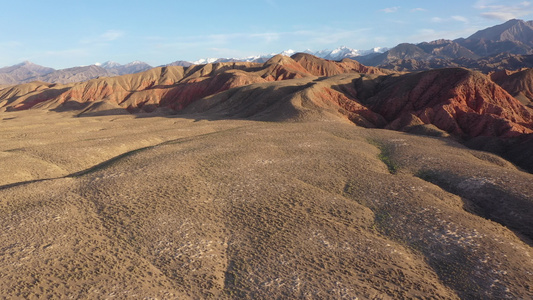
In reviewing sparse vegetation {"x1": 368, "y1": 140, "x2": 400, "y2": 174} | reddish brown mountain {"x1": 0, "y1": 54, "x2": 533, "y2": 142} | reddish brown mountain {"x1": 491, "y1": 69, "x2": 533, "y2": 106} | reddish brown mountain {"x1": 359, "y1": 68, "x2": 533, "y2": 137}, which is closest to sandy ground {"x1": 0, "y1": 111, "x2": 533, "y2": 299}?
sparse vegetation {"x1": 368, "y1": 140, "x2": 400, "y2": 174}

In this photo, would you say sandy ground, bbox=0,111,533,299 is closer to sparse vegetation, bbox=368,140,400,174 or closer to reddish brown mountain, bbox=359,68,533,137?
sparse vegetation, bbox=368,140,400,174

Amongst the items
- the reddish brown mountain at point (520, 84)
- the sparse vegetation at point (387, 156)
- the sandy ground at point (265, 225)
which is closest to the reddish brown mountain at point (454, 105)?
the sandy ground at point (265, 225)

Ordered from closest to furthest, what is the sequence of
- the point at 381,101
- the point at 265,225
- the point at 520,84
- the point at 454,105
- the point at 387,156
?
1. the point at 265,225
2. the point at 387,156
3. the point at 454,105
4. the point at 381,101
5. the point at 520,84

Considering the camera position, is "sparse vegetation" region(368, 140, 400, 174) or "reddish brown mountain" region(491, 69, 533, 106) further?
"reddish brown mountain" region(491, 69, 533, 106)

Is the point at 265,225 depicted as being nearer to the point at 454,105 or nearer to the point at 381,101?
the point at 454,105

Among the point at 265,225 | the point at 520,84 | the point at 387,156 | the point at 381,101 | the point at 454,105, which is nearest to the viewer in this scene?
the point at 265,225

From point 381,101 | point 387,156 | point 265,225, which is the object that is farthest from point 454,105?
point 265,225

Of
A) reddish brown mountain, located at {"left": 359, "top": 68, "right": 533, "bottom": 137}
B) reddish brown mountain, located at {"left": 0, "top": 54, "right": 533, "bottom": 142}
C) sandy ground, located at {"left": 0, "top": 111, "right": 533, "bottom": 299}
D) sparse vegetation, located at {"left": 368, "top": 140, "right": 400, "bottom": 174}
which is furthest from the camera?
reddish brown mountain, located at {"left": 0, "top": 54, "right": 533, "bottom": 142}

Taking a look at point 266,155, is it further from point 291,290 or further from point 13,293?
point 13,293
